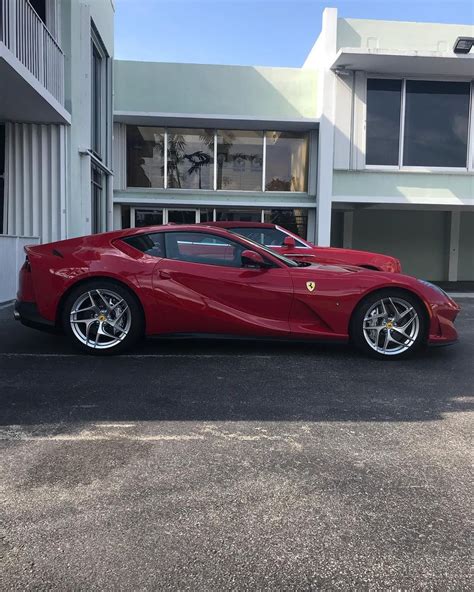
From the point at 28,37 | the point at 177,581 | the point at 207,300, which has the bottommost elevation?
the point at 177,581

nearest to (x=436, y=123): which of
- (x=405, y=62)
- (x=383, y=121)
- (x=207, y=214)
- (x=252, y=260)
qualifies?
(x=383, y=121)

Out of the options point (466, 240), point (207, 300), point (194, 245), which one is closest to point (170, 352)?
point (207, 300)

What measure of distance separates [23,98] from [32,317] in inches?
199

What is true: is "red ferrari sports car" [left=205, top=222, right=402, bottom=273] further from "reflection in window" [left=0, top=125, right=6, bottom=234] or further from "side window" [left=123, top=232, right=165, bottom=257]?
"reflection in window" [left=0, top=125, right=6, bottom=234]

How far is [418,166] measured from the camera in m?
14.0

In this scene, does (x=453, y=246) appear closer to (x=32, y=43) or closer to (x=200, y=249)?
A: (x=32, y=43)

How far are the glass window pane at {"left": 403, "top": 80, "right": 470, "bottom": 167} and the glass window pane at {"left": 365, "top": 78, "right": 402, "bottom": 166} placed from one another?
261 mm

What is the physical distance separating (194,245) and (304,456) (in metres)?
3.08

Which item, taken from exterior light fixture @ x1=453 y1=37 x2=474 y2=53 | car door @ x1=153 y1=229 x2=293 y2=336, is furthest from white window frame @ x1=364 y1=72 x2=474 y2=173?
car door @ x1=153 y1=229 x2=293 y2=336

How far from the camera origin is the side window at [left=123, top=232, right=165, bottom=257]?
5.71 meters

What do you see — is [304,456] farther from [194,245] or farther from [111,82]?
[111,82]

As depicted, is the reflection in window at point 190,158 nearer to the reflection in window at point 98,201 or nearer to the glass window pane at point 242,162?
the glass window pane at point 242,162

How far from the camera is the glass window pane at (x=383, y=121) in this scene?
45.4 ft

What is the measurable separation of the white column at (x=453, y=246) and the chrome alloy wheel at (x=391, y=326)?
44.4 ft
